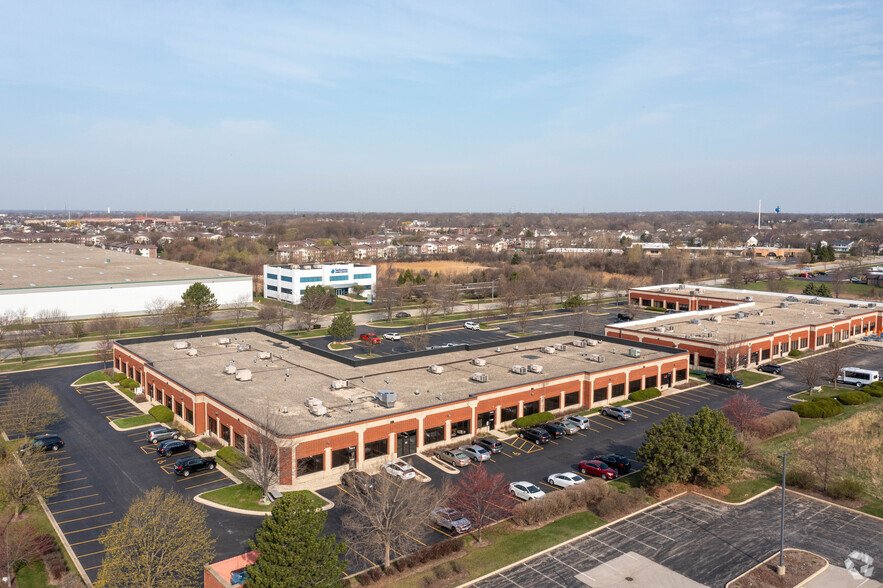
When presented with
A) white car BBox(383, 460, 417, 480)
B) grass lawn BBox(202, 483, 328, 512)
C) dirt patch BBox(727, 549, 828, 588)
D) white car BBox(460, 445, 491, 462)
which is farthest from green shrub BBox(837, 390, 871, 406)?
grass lawn BBox(202, 483, 328, 512)

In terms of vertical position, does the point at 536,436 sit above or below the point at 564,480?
above

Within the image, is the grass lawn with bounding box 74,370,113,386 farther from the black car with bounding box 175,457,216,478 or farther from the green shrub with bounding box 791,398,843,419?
the green shrub with bounding box 791,398,843,419

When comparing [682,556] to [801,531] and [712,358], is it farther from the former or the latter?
[712,358]

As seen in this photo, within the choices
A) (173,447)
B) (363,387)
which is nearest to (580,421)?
(363,387)

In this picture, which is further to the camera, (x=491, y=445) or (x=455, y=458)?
(x=491, y=445)

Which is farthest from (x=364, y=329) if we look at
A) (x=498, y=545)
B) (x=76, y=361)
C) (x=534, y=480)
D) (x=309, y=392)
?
(x=498, y=545)

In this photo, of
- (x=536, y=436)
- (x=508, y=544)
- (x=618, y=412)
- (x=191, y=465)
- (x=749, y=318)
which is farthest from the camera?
(x=749, y=318)

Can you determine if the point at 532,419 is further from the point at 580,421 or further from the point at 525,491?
the point at 525,491
